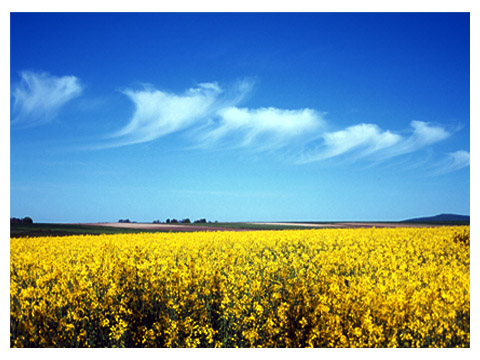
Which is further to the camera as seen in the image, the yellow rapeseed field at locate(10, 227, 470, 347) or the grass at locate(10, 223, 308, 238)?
the grass at locate(10, 223, 308, 238)

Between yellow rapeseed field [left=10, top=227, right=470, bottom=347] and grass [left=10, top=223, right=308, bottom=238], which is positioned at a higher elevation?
yellow rapeseed field [left=10, top=227, right=470, bottom=347]

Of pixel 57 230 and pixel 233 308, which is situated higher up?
pixel 233 308

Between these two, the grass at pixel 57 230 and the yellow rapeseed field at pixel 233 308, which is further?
the grass at pixel 57 230

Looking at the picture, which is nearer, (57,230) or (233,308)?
(233,308)

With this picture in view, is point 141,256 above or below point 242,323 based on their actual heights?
above

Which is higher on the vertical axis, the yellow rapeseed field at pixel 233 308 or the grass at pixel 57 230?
the yellow rapeseed field at pixel 233 308
